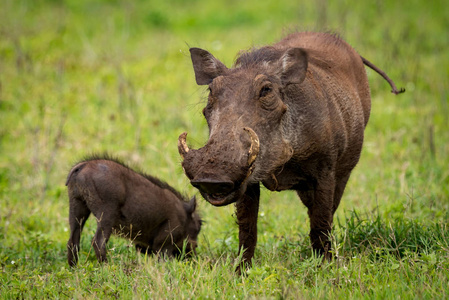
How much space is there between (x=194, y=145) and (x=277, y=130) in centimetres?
215

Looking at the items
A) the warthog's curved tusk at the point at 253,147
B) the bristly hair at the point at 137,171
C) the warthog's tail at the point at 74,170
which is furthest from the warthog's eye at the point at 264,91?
the bristly hair at the point at 137,171

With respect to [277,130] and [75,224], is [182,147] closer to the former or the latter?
[277,130]

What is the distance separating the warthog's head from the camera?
3.10 metres

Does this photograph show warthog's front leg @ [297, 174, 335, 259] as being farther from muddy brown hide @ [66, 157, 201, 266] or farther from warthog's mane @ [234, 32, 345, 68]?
muddy brown hide @ [66, 157, 201, 266]

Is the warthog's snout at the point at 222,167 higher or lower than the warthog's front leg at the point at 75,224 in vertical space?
higher

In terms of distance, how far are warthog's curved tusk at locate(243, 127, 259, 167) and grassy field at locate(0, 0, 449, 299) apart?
664mm

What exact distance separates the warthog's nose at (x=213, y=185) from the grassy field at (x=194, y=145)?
1.91 feet

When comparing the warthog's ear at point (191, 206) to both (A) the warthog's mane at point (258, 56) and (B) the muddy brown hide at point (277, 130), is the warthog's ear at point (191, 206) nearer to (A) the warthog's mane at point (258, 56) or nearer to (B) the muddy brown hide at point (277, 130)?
(B) the muddy brown hide at point (277, 130)

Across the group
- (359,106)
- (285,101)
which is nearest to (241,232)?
(285,101)

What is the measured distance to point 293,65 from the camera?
3.77m

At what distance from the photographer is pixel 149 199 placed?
523cm

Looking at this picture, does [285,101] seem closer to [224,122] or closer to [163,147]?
[224,122]

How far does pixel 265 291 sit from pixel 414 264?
0.98m

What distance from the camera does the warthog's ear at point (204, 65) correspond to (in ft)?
13.1
